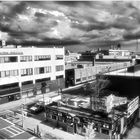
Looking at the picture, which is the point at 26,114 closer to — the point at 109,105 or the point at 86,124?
the point at 86,124

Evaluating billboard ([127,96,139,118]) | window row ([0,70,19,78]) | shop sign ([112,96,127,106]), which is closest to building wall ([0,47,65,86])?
window row ([0,70,19,78])

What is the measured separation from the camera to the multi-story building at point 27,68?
4416 cm

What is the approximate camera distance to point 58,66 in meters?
60.7

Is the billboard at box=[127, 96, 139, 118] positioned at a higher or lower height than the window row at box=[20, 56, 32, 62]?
lower

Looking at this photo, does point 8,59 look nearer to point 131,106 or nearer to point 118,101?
point 118,101

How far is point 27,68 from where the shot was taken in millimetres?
49938

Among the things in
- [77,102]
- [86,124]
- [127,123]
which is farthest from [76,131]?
[127,123]

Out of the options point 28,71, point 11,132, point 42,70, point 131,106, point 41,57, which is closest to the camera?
point 131,106

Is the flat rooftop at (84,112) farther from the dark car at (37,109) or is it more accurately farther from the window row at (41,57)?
the window row at (41,57)

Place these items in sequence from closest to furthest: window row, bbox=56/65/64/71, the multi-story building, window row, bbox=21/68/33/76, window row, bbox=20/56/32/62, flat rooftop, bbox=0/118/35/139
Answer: flat rooftop, bbox=0/118/35/139 < the multi-story building < window row, bbox=20/56/32/62 < window row, bbox=21/68/33/76 < window row, bbox=56/65/64/71

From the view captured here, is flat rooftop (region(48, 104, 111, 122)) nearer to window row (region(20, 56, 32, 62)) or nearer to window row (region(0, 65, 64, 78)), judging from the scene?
window row (region(0, 65, 64, 78))

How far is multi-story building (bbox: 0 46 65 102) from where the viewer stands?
4416cm

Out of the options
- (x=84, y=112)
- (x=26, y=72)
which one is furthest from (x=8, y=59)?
(x=84, y=112)

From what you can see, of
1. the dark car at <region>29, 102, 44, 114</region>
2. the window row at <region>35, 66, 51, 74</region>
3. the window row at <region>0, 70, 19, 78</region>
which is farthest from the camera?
the window row at <region>35, 66, 51, 74</region>
